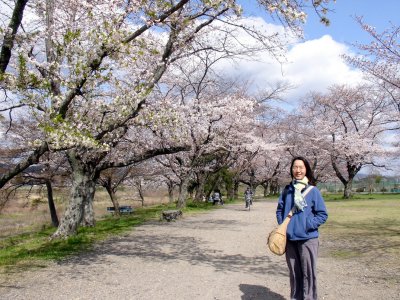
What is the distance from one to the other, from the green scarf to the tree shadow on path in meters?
1.61

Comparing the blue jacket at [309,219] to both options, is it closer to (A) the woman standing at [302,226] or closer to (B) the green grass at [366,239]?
(A) the woman standing at [302,226]

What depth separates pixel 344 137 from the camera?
37969 mm

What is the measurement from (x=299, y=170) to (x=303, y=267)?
1164 mm

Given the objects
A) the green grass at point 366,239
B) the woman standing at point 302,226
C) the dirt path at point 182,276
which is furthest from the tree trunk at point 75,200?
the woman standing at point 302,226

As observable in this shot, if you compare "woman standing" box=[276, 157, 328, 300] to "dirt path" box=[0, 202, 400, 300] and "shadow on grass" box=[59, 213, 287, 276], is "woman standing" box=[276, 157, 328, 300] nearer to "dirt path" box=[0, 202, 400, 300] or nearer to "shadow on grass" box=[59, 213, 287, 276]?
"dirt path" box=[0, 202, 400, 300]

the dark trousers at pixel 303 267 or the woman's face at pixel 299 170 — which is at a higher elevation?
the woman's face at pixel 299 170

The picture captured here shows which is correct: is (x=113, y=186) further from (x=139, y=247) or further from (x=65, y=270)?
(x=65, y=270)

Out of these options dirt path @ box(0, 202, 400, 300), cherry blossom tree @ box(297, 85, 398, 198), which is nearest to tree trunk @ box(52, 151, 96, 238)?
dirt path @ box(0, 202, 400, 300)

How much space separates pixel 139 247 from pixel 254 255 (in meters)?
3.04

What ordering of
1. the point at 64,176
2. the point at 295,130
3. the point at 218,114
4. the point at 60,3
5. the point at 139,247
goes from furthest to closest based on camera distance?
the point at 295,130
the point at 64,176
the point at 218,114
the point at 139,247
the point at 60,3

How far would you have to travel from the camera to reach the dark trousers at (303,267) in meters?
4.81

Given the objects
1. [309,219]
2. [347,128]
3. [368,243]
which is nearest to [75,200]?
[368,243]

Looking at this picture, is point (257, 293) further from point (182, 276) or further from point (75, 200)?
point (75, 200)

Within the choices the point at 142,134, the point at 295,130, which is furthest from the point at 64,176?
the point at 295,130
